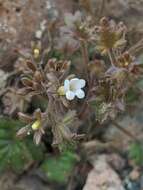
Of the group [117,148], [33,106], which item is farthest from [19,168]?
[117,148]

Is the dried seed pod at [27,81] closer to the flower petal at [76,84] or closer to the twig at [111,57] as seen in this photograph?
the flower petal at [76,84]

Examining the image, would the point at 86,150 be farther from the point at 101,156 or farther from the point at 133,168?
the point at 133,168

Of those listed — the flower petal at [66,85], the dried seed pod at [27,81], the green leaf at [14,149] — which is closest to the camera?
the flower petal at [66,85]

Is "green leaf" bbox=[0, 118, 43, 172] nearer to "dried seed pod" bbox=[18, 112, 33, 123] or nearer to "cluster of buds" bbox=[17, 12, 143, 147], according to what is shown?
"cluster of buds" bbox=[17, 12, 143, 147]

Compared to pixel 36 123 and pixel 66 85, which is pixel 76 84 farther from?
pixel 36 123

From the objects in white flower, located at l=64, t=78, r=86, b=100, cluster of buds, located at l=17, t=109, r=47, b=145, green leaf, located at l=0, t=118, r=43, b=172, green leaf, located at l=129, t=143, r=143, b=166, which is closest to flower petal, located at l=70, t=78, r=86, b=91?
white flower, located at l=64, t=78, r=86, b=100

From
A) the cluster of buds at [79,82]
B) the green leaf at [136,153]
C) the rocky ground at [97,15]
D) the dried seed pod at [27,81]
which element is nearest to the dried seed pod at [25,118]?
the cluster of buds at [79,82]

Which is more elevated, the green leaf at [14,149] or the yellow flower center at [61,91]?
the yellow flower center at [61,91]
